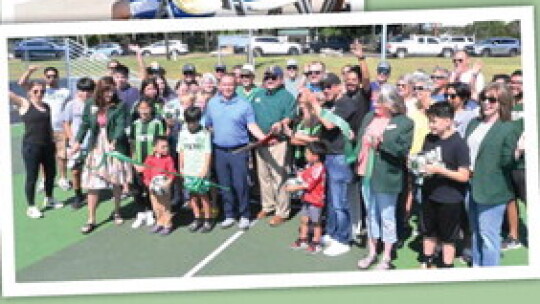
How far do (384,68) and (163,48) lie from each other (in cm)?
203

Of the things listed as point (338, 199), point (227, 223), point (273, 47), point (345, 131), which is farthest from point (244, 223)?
point (273, 47)

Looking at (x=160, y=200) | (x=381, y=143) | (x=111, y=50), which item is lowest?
(x=160, y=200)

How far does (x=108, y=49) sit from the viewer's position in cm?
608

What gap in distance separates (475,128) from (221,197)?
2466mm

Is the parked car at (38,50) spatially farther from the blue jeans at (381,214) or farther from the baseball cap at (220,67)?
the blue jeans at (381,214)

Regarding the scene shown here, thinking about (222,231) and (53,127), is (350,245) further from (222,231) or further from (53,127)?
(53,127)

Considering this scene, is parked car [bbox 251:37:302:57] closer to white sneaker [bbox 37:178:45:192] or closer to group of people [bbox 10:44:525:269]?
group of people [bbox 10:44:525:269]

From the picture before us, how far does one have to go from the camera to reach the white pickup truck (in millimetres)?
5996

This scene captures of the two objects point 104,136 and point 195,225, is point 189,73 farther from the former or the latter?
point 195,225

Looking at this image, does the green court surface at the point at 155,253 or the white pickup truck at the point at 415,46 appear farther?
the green court surface at the point at 155,253

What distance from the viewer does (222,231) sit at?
21.3ft

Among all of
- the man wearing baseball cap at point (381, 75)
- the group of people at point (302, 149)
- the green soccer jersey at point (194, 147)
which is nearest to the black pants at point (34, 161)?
the group of people at point (302, 149)

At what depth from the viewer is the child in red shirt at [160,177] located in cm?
628

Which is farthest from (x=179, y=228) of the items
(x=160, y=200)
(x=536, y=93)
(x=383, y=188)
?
(x=536, y=93)
